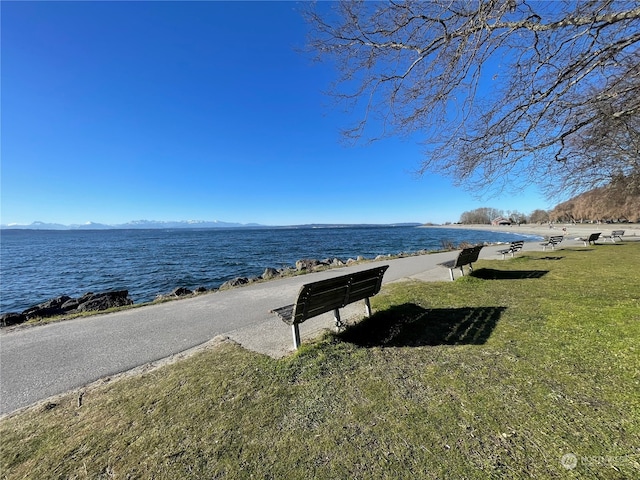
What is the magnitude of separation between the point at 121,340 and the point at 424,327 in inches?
219

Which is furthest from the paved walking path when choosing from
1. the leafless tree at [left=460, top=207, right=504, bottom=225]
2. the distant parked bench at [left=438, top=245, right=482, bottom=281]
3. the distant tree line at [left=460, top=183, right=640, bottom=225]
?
the leafless tree at [left=460, top=207, right=504, bottom=225]

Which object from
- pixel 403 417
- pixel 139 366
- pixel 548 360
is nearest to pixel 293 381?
pixel 403 417

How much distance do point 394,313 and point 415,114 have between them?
3561 millimetres

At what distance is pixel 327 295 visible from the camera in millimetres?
4477

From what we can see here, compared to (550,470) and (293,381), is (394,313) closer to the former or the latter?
(293,381)

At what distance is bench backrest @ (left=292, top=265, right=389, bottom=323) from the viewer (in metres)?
4.15

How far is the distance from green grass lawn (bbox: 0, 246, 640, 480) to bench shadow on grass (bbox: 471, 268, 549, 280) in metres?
4.14

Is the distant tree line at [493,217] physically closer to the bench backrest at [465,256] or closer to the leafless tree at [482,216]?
the leafless tree at [482,216]

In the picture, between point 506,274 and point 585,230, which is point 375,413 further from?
point 585,230

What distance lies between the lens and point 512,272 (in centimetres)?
967

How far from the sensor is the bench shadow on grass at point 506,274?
8836 mm

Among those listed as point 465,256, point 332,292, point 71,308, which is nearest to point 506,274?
point 465,256

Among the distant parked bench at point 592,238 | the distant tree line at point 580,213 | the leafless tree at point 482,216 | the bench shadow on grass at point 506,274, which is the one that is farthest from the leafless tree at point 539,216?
the bench shadow on grass at point 506,274

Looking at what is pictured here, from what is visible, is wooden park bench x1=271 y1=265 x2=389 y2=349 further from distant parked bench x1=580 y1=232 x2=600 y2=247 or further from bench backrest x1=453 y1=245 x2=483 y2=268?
distant parked bench x1=580 y1=232 x2=600 y2=247
